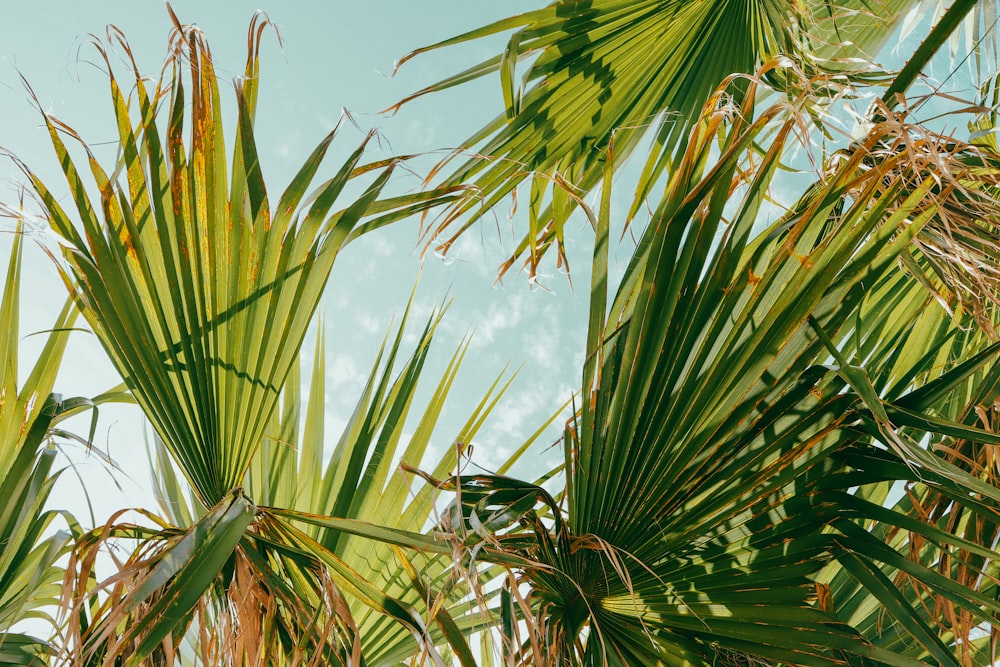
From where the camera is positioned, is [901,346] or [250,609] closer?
[250,609]

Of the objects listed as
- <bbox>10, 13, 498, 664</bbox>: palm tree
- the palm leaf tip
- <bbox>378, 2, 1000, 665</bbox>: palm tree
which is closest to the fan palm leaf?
<bbox>378, 2, 1000, 665</bbox>: palm tree

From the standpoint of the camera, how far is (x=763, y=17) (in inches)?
62.3

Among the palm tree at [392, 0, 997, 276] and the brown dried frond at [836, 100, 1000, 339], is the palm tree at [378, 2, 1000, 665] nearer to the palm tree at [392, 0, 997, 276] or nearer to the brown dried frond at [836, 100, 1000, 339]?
the brown dried frond at [836, 100, 1000, 339]

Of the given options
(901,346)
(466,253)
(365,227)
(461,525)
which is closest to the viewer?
(461,525)

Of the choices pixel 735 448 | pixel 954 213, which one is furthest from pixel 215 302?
pixel 954 213

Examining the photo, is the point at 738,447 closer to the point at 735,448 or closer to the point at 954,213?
the point at 735,448

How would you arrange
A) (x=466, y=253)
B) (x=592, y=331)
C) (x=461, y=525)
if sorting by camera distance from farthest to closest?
(x=466, y=253) → (x=592, y=331) → (x=461, y=525)

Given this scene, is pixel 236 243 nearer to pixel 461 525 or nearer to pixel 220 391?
pixel 220 391

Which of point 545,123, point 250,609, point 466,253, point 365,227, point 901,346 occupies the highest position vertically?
point 545,123

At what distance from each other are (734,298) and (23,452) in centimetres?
93

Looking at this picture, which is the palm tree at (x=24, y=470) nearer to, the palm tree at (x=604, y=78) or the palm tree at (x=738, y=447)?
the palm tree at (x=738, y=447)

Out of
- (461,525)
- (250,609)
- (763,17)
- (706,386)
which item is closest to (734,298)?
(706,386)

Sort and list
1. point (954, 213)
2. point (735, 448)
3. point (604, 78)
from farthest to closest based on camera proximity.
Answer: point (604, 78) → point (954, 213) → point (735, 448)

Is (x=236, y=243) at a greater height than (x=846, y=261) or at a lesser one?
greater
